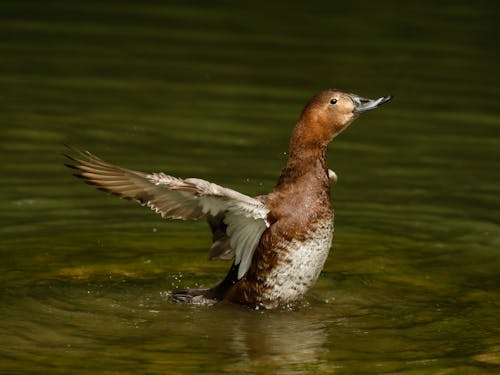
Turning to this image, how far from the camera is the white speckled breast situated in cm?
827

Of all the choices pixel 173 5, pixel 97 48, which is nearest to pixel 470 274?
pixel 97 48

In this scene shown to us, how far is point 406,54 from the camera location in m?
16.1

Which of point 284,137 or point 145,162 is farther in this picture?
point 284,137

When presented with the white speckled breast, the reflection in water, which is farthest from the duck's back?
the reflection in water

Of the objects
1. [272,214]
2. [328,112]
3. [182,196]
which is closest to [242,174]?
[328,112]

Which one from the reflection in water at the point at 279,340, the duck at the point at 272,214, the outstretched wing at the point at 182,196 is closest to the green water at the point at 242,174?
the reflection in water at the point at 279,340

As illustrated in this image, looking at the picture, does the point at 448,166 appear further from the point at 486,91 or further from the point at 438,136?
the point at 486,91

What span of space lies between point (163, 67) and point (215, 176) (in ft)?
13.0

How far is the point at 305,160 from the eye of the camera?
8.45m

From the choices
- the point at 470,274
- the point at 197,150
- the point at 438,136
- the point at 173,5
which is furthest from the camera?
the point at 173,5

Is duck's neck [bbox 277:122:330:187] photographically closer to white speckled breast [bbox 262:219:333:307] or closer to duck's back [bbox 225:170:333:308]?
duck's back [bbox 225:170:333:308]

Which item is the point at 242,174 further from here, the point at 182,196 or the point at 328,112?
the point at 182,196

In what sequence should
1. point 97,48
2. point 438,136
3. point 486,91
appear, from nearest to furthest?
point 438,136, point 486,91, point 97,48

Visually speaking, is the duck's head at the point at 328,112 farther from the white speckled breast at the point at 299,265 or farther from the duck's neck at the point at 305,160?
the white speckled breast at the point at 299,265
